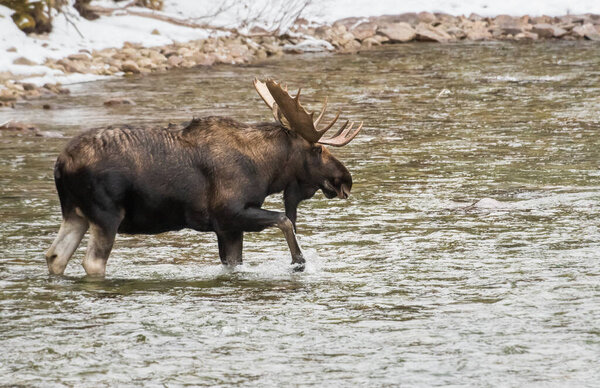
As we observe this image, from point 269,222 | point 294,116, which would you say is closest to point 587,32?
point 294,116

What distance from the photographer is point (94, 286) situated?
7.88 metres

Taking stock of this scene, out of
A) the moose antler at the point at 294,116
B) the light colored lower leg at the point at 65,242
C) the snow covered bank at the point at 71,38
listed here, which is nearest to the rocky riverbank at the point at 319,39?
the snow covered bank at the point at 71,38

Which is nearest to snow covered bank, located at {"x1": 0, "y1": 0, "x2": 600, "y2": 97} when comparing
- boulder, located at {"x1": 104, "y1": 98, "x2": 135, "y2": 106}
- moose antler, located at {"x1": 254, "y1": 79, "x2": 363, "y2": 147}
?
boulder, located at {"x1": 104, "y1": 98, "x2": 135, "y2": 106}

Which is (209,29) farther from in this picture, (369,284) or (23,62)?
(369,284)

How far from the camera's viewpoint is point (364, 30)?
3139 cm

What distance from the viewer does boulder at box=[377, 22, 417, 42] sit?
3052 cm

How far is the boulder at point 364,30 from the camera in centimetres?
3053

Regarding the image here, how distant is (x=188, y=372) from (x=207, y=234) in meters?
4.15

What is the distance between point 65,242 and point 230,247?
3.84 feet

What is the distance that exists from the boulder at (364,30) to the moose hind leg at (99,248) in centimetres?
2297

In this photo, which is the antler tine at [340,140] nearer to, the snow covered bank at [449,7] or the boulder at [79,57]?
the boulder at [79,57]

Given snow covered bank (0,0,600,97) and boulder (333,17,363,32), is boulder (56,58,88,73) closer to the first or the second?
snow covered bank (0,0,600,97)

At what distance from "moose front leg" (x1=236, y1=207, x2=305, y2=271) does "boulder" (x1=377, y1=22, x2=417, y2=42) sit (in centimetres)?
2268

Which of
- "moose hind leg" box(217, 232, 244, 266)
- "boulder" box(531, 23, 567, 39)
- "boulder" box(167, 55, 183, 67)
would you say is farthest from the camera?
"boulder" box(531, 23, 567, 39)
